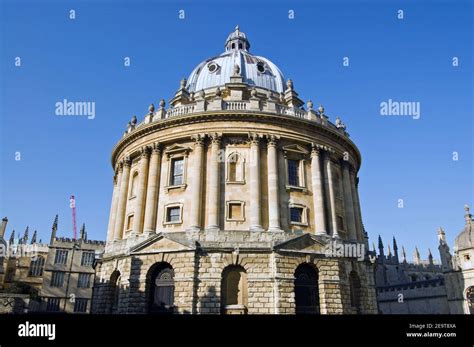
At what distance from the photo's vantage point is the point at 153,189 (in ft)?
91.9

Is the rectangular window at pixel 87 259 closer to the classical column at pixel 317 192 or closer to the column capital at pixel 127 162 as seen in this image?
the column capital at pixel 127 162

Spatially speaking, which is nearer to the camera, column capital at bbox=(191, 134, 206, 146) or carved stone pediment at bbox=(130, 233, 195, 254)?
carved stone pediment at bbox=(130, 233, 195, 254)

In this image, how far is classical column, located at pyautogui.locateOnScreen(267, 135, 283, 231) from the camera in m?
25.2

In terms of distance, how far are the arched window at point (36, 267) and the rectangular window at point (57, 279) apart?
8.13 meters

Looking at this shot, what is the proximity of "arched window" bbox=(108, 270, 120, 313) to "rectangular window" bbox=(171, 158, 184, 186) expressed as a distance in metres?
8.44

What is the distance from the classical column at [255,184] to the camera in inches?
983

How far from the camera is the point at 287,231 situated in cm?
2566

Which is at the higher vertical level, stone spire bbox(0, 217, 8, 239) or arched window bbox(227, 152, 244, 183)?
stone spire bbox(0, 217, 8, 239)

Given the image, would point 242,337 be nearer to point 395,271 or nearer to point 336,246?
point 336,246

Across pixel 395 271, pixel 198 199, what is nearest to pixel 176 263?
pixel 198 199

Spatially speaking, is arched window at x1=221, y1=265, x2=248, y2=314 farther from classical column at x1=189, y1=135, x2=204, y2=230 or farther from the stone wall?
classical column at x1=189, y1=135, x2=204, y2=230

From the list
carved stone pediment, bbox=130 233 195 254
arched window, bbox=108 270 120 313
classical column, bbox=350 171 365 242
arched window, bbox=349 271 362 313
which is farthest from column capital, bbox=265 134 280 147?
arched window, bbox=108 270 120 313

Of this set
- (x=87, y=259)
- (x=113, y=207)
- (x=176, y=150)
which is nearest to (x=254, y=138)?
(x=176, y=150)

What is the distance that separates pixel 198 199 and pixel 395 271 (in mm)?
70669
